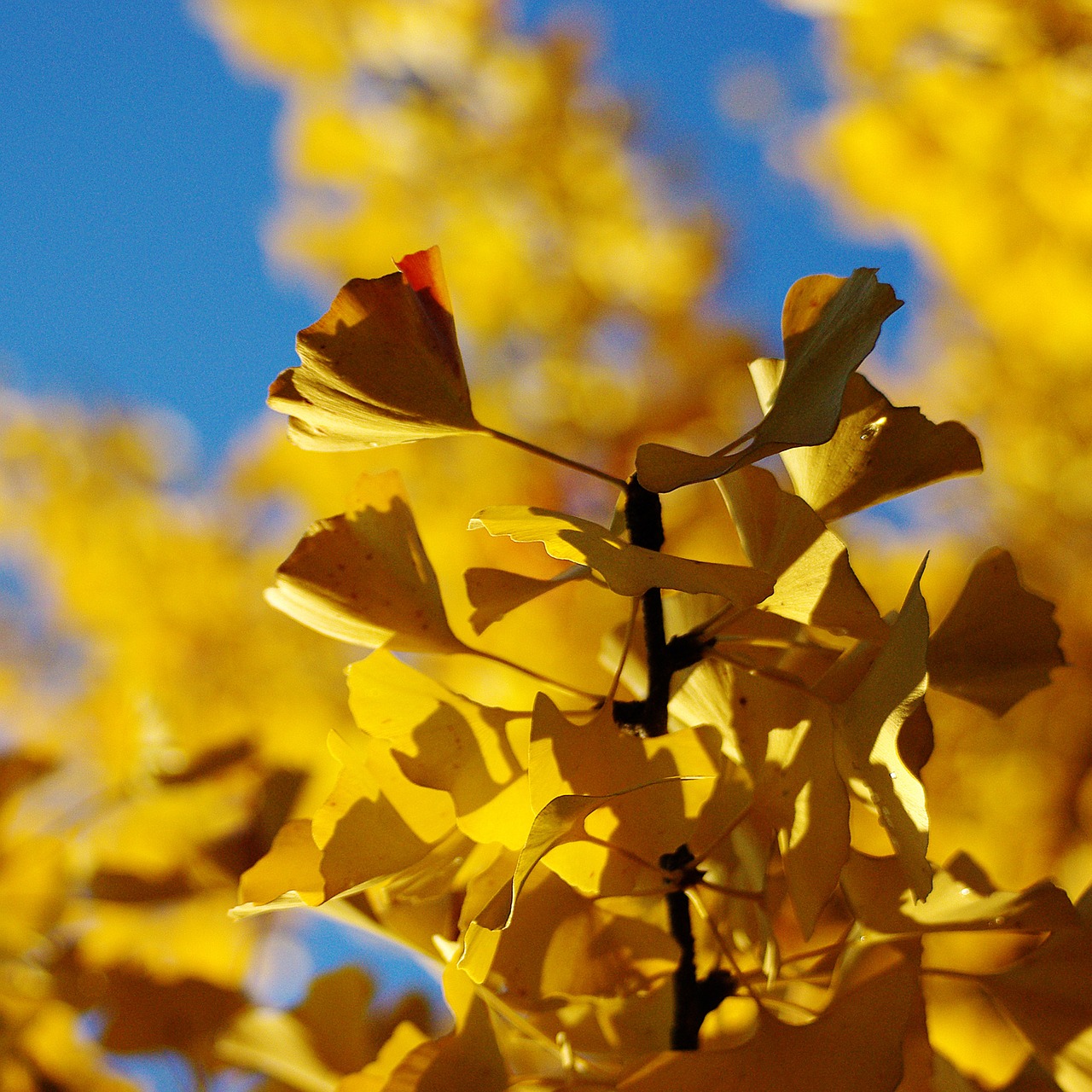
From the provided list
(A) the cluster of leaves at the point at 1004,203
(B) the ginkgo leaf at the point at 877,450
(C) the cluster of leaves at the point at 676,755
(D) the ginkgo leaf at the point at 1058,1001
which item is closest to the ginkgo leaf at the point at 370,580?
(C) the cluster of leaves at the point at 676,755

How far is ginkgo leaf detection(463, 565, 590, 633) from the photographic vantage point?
25 centimetres

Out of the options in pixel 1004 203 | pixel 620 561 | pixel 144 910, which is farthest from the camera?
pixel 1004 203

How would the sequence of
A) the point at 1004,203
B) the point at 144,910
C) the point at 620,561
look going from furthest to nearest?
the point at 1004,203 < the point at 144,910 < the point at 620,561

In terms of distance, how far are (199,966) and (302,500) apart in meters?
3.21

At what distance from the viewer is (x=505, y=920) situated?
0.21m

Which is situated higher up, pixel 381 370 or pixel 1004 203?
pixel 1004 203

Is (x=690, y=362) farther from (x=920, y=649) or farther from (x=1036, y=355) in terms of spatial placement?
(x=920, y=649)

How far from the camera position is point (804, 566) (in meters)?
0.24

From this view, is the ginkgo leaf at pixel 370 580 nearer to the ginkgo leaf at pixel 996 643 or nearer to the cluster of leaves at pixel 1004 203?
the ginkgo leaf at pixel 996 643

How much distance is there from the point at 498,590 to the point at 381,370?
0.23ft

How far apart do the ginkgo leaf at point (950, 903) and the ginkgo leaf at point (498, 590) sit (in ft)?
0.42

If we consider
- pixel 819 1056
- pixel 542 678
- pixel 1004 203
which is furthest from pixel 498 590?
pixel 1004 203

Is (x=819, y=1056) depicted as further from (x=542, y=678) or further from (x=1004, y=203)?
(x=1004, y=203)

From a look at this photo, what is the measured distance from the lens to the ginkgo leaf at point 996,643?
290mm
